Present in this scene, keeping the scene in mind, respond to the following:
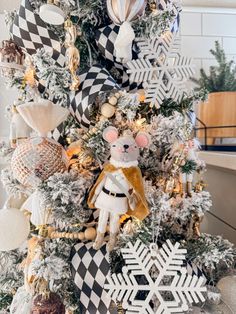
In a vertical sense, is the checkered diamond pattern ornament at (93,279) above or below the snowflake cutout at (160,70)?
below

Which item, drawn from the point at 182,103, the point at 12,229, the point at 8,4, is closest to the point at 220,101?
the point at 182,103

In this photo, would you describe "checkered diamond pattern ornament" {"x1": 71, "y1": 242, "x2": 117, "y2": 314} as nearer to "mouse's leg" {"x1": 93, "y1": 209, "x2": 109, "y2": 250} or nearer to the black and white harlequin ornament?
"mouse's leg" {"x1": 93, "y1": 209, "x2": 109, "y2": 250}

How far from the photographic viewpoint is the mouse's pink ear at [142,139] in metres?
0.55

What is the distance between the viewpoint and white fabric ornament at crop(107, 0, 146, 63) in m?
0.55

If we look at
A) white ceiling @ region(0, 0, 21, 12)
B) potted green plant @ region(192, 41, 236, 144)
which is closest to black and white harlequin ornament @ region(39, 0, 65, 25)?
potted green plant @ region(192, 41, 236, 144)

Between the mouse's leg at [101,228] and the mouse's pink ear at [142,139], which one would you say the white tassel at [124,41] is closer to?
the mouse's pink ear at [142,139]

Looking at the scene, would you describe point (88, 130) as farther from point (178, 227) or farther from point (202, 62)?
point (202, 62)

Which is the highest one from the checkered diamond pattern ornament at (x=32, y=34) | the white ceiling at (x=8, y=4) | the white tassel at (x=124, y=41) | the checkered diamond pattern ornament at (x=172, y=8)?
the white ceiling at (x=8, y=4)

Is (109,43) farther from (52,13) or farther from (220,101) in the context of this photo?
(220,101)

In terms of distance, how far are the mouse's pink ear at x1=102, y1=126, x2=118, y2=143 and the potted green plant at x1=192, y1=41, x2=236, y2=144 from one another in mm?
514

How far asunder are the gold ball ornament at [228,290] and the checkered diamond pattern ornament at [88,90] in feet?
1.42

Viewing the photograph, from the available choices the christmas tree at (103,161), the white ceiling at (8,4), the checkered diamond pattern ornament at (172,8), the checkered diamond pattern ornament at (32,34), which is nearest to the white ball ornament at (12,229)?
the christmas tree at (103,161)

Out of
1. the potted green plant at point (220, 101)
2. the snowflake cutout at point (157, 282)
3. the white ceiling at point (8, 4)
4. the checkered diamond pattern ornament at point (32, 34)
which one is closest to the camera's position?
the snowflake cutout at point (157, 282)

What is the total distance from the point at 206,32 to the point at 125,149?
3.49 ft
